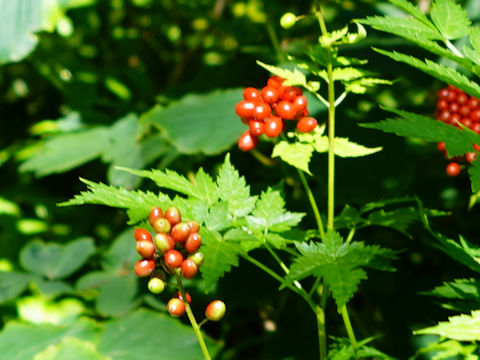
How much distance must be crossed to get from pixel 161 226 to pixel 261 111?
1.05 feet

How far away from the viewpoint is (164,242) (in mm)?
797

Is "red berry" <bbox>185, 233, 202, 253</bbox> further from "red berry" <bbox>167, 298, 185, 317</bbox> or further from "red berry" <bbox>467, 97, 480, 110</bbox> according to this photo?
"red berry" <bbox>467, 97, 480, 110</bbox>

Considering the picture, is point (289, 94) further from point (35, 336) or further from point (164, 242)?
point (35, 336)

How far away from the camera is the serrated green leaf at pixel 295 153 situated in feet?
3.07

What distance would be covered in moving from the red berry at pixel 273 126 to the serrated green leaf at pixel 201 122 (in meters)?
0.73

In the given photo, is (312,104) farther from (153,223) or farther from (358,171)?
(153,223)

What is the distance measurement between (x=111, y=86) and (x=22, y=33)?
625 millimetres

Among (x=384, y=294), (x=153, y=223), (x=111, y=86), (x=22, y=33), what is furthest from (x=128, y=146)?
(x=153, y=223)

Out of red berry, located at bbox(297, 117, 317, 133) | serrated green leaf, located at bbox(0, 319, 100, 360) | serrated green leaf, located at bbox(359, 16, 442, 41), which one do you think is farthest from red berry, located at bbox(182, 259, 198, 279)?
serrated green leaf, located at bbox(0, 319, 100, 360)

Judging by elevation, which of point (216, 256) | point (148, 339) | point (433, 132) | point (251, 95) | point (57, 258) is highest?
point (251, 95)

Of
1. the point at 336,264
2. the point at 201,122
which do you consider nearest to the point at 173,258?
the point at 336,264

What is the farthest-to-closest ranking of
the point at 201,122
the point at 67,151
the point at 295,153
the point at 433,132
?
1. the point at 67,151
2. the point at 201,122
3. the point at 295,153
4. the point at 433,132

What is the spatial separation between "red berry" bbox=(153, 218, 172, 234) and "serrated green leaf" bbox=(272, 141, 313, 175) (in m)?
0.23

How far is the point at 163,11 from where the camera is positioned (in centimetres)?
324
